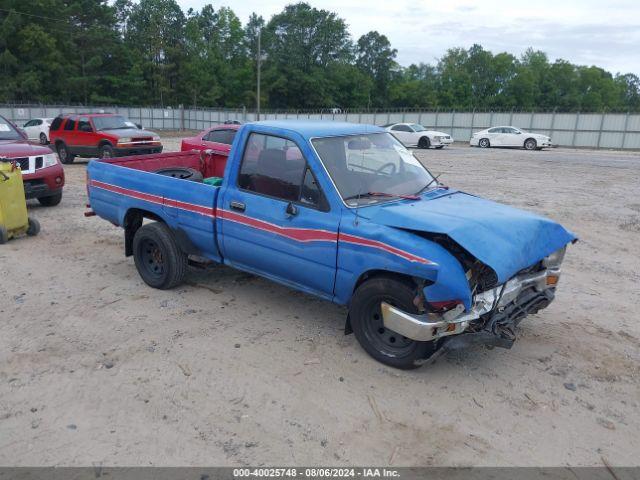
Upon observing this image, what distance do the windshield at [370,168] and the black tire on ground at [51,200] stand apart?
24.6 feet

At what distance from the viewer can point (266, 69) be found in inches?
3034

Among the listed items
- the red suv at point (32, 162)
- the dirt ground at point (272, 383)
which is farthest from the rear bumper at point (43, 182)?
the dirt ground at point (272, 383)

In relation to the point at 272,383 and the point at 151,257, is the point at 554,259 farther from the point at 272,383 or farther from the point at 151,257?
the point at 151,257

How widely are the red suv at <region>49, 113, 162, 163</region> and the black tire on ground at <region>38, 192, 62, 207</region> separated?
639cm

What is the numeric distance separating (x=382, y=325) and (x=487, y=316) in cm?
83

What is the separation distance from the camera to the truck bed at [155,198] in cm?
539

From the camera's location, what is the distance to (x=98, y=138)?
17141 millimetres

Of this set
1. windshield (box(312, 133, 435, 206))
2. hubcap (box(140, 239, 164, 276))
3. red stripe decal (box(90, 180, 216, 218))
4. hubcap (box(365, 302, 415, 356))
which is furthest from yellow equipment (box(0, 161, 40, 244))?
hubcap (box(365, 302, 415, 356))

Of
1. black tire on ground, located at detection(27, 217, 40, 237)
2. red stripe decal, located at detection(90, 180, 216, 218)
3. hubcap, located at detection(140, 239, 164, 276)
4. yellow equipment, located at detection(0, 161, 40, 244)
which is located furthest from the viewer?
black tire on ground, located at detection(27, 217, 40, 237)

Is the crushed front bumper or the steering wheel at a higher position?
the steering wheel

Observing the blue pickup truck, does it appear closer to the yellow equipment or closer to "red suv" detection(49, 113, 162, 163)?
the yellow equipment

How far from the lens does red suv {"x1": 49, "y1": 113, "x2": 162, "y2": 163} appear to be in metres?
16.9

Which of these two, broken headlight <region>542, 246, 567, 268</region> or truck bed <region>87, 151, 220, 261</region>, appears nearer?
broken headlight <region>542, 246, 567, 268</region>

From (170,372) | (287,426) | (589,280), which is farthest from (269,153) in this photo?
(589,280)
